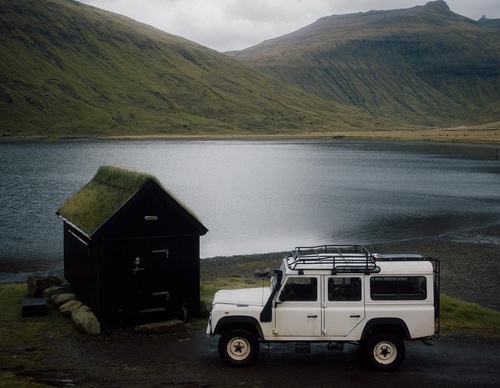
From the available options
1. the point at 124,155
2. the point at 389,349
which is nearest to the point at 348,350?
the point at 389,349

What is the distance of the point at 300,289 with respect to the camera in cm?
1605

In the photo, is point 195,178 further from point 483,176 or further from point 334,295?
point 334,295

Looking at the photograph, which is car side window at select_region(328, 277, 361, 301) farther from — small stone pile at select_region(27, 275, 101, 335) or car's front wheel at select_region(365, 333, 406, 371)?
small stone pile at select_region(27, 275, 101, 335)

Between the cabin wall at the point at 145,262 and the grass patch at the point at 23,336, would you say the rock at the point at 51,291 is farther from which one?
the cabin wall at the point at 145,262

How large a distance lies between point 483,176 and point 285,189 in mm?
40371

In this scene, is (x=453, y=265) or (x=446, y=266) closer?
(x=446, y=266)

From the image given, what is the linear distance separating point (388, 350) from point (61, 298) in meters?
13.2

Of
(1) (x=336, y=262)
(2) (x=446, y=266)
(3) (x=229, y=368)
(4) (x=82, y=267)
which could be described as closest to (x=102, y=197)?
(4) (x=82, y=267)

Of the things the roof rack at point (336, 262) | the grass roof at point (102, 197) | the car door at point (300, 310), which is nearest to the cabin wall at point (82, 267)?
the grass roof at point (102, 197)

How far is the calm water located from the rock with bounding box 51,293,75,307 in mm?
15062

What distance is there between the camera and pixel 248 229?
181 ft

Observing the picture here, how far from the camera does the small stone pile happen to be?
19.8m

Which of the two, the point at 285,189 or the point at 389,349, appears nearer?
the point at 389,349

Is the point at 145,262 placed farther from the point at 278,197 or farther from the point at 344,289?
the point at 278,197
